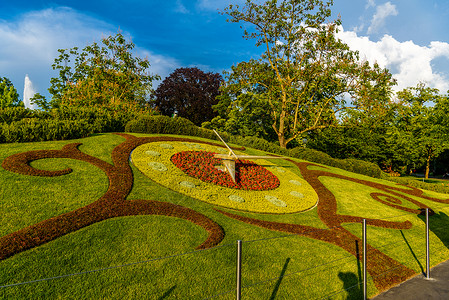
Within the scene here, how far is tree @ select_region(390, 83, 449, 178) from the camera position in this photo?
2703 cm

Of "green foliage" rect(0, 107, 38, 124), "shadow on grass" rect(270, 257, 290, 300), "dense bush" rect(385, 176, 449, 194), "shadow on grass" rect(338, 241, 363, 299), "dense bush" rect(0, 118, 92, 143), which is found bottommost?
A: "dense bush" rect(385, 176, 449, 194)

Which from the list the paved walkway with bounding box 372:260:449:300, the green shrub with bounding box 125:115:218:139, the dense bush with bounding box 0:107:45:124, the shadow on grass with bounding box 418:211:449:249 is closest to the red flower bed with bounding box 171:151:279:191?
the green shrub with bounding box 125:115:218:139

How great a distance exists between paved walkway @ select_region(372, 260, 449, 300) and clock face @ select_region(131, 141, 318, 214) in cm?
427

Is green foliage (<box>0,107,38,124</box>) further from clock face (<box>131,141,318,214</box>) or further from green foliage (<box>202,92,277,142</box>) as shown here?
green foliage (<box>202,92,277,142</box>)

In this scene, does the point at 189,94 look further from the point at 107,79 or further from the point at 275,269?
the point at 275,269

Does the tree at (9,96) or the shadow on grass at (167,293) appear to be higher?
the tree at (9,96)

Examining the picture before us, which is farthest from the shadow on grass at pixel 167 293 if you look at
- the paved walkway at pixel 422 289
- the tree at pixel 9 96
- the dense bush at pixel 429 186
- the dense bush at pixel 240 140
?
the tree at pixel 9 96

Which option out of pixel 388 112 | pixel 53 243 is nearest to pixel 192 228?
pixel 53 243

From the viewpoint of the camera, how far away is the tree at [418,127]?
27.0 m

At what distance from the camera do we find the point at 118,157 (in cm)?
1073

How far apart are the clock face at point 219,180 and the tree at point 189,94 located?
3086cm

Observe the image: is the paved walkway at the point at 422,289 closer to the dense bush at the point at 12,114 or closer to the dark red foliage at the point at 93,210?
the dark red foliage at the point at 93,210

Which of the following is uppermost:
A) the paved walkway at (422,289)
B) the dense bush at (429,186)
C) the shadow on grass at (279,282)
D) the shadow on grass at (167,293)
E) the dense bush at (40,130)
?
the dense bush at (40,130)

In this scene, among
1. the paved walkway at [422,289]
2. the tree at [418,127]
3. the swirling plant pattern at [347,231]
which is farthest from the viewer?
the tree at [418,127]
